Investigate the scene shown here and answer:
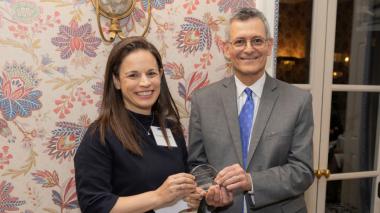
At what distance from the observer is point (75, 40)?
1520 mm

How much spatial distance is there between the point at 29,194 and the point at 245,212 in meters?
0.89

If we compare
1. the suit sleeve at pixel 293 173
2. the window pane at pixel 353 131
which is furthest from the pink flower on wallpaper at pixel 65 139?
the window pane at pixel 353 131

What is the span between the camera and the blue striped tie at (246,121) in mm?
1408

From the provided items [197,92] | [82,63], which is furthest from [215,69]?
[82,63]

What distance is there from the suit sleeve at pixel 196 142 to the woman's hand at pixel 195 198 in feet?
0.66

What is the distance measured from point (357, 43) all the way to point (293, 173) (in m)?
1.16

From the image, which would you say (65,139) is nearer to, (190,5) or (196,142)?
(196,142)

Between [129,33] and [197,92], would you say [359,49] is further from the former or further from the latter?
[129,33]

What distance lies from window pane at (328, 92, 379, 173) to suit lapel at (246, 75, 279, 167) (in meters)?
0.76

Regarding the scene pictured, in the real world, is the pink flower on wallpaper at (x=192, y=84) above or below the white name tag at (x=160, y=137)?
above

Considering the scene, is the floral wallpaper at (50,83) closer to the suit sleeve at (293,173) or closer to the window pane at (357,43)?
the suit sleeve at (293,173)

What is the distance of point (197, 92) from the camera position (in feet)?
5.08

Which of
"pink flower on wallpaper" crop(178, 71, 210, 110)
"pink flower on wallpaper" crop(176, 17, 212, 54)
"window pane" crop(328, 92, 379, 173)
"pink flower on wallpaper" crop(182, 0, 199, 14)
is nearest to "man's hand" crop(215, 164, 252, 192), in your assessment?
"pink flower on wallpaper" crop(178, 71, 210, 110)

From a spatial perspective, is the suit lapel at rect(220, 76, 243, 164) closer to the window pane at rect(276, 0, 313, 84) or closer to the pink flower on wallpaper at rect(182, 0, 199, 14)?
the pink flower on wallpaper at rect(182, 0, 199, 14)
